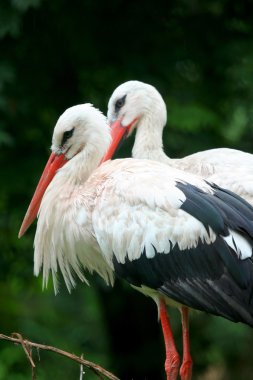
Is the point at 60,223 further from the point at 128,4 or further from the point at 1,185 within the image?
the point at 128,4

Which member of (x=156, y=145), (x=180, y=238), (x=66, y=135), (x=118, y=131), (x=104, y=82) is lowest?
(x=180, y=238)

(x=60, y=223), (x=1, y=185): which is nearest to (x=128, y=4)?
(x=1, y=185)

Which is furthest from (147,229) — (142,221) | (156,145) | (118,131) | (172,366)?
(118,131)

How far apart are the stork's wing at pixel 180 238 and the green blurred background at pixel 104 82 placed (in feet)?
10.1

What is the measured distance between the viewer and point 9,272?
12180mm

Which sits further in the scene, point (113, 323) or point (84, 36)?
point (113, 323)

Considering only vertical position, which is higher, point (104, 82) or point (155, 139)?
point (104, 82)

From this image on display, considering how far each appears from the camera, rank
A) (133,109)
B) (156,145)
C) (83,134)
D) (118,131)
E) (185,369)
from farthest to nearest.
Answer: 1. (118,131)
2. (133,109)
3. (156,145)
4. (83,134)
5. (185,369)

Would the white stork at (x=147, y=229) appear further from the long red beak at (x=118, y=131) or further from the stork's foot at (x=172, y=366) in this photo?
the long red beak at (x=118, y=131)

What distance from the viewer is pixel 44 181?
881cm

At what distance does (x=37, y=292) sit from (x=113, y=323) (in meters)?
0.97

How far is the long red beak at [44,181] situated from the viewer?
8718 millimetres

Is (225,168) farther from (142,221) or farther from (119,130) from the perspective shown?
(119,130)

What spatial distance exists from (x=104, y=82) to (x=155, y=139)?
2.38m
